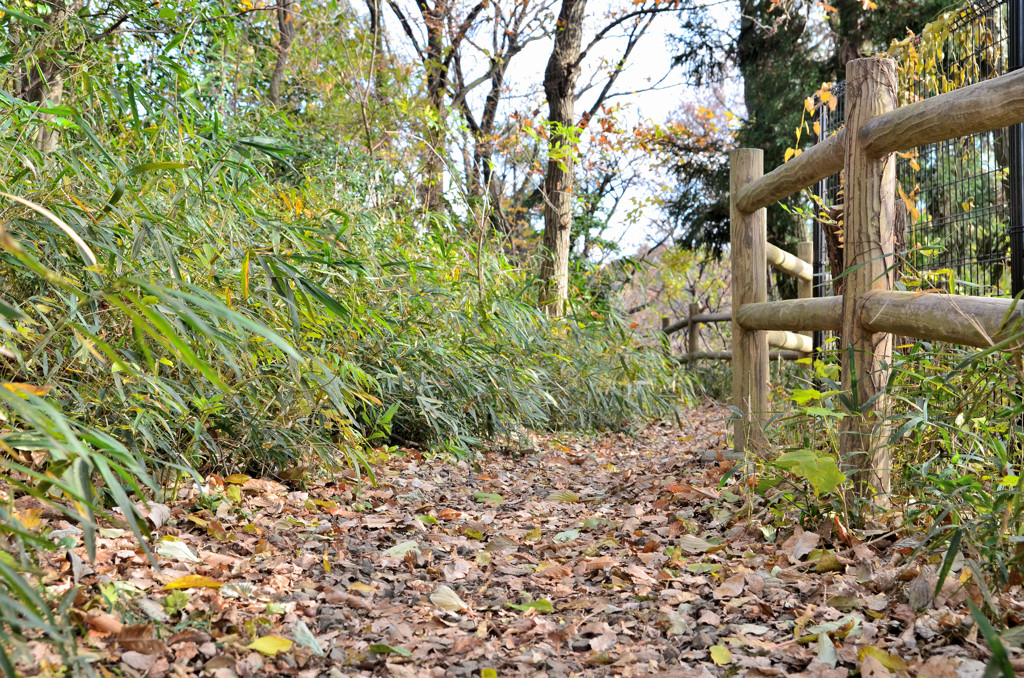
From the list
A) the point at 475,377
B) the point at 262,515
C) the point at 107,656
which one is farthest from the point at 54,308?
the point at 475,377

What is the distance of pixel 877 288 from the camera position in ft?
7.50

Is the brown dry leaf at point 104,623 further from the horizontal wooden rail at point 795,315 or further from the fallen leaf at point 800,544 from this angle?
the horizontal wooden rail at point 795,315

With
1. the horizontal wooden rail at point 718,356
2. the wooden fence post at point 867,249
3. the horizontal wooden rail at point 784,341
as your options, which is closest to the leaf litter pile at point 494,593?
the wooden fence post at point 867,249

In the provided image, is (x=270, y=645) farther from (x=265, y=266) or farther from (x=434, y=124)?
(x=434, y=124)

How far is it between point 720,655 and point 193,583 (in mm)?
1198

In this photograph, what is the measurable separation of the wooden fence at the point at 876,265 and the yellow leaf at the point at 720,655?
67 cm

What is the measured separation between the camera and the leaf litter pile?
148cm

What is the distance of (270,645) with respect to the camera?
59.2 inches

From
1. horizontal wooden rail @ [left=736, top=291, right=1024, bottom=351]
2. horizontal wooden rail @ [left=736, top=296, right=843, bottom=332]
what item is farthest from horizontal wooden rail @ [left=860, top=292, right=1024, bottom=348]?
horizontal wooden rail @ [left=736, top=296, right=843, bottom=332]

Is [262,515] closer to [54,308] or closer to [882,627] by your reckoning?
[54,308]

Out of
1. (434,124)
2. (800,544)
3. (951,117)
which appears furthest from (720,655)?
(434,124)

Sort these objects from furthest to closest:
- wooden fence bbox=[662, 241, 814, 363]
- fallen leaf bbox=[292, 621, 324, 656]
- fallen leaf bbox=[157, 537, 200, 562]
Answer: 1. wooden fence bbox=[662, 241, 814, 363]
2. fallen leaf bbox=[157, 537, 200, 562]
3. fallen leaf bbox=[292, 621, 324, 656]

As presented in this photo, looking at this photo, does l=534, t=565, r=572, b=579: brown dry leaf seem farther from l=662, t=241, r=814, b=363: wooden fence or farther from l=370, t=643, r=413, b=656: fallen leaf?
l=662, t=241, r=814, b=363: wooden fence

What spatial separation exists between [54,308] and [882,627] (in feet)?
7.68
